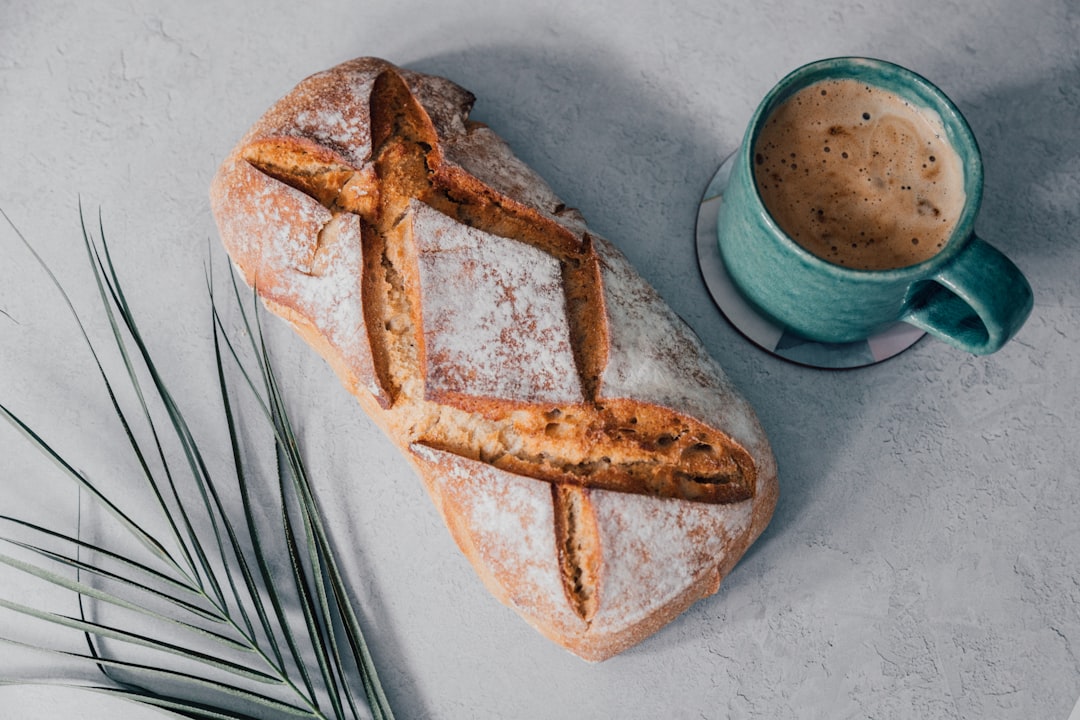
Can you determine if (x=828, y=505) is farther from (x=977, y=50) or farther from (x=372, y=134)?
(x=372, y=134)

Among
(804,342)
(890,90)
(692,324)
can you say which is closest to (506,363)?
(692,324)

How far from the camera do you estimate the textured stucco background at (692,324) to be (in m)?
1.40

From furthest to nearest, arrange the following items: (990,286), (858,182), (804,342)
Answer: (804,342), (858,182), (990,286)

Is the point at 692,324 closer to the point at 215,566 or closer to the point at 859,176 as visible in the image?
the point at 859,176

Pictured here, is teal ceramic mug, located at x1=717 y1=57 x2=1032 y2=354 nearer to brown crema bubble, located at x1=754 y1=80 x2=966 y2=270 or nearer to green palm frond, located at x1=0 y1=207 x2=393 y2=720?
brown crema bubble, located at x1=754 y1=80 x2=966 y2=270

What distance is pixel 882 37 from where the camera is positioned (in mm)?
1467

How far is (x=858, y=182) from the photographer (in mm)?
1148

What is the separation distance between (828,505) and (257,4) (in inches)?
52.6

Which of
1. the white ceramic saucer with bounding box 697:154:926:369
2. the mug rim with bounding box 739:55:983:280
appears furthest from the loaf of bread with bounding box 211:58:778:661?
the mug rim with bounding box 739:55:983:280

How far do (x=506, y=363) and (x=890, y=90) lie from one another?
0.65 m

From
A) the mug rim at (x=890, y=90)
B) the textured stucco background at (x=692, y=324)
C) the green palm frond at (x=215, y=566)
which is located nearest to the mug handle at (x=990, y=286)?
the mug rim at (x=890, y=90)

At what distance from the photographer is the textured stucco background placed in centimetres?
140

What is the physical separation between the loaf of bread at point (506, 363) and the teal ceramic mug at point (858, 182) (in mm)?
234

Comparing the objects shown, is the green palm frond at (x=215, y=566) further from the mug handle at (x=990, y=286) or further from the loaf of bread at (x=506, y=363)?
the mug handle at (x=990, y=286)
